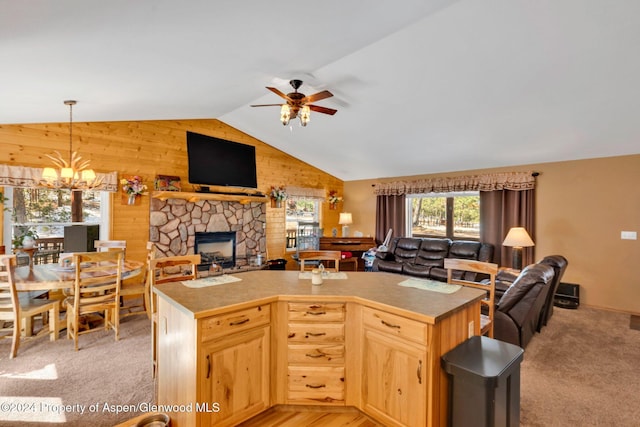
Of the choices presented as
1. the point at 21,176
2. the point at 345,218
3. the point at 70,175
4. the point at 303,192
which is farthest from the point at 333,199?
the point at 21,176

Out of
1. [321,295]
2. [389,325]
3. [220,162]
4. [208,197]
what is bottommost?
[389,325]

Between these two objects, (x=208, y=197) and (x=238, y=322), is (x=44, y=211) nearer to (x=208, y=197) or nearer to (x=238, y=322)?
(x=208, y=197)

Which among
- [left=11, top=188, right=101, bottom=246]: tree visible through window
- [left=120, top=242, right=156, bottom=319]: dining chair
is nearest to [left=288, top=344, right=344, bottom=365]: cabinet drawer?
[left=120, top=242, right=156, bottom=319]: dining chair

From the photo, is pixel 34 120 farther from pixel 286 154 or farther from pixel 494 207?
pixel 494 207

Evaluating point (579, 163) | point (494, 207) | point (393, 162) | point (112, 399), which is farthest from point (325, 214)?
point (112, 399)

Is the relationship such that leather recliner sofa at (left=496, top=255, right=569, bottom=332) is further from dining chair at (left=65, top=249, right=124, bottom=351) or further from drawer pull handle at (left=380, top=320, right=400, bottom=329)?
dining chair at (left=65, top=249, right=124, bottom=351)

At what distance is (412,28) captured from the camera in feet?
9.37

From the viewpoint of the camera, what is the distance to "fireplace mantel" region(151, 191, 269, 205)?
5.22 meters

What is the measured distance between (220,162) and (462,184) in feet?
15.2

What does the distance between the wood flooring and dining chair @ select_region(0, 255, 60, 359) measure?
258 centimetres

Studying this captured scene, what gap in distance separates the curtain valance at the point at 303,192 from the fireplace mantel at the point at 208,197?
0.74m

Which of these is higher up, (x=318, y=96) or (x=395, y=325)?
(x=318, y=96)

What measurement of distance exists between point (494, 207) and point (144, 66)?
5802 mm

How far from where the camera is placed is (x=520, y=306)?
313cm
